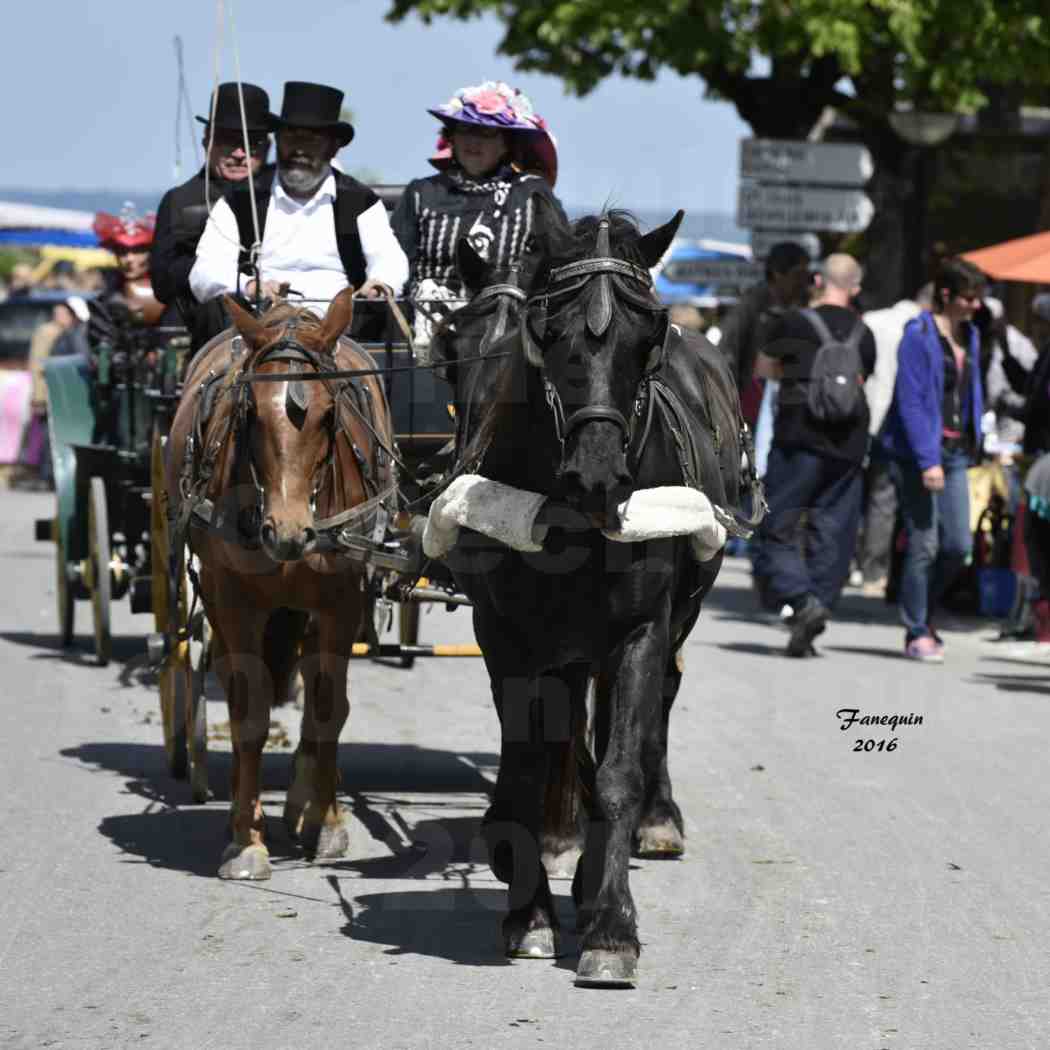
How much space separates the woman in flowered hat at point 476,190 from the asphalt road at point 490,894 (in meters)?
2.11

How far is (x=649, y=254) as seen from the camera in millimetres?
7000

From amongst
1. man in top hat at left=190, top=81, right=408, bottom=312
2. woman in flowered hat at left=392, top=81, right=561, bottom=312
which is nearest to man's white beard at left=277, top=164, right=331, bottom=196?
man in top hat at left=190, top=81, right=408, bottom=312

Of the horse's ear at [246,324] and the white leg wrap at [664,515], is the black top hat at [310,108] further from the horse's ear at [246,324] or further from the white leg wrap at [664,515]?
the white leg wrap at [664,515]

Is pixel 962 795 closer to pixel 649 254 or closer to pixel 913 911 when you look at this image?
pixel 913 911

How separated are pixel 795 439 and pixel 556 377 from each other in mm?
8766

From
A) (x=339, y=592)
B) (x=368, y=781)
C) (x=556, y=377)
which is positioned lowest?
(x=368, y=781)

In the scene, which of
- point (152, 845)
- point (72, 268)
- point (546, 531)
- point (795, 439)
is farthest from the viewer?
point (72, 268)

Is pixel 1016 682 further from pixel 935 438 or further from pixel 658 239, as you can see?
pixel 658 239

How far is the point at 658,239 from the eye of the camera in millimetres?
6980

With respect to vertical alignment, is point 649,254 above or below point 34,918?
above

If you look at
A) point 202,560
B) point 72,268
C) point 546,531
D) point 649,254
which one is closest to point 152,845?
point 202,560

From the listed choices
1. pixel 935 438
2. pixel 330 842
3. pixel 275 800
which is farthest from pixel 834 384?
pixel 330 842

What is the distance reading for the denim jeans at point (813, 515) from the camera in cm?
1528

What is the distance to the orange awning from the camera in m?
17.4
